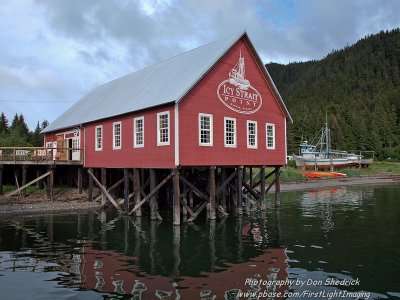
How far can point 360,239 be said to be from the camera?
55.6ft

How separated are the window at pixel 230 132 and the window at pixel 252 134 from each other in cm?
133

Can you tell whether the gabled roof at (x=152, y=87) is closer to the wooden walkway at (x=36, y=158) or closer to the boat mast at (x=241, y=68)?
the boat mast at (x=241, y=68)

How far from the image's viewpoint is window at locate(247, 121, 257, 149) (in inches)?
924

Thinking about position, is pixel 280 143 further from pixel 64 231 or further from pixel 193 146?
pixel 64 231

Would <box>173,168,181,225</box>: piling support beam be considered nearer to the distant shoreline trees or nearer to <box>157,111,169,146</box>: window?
<box>157,111,169,146</box>: window

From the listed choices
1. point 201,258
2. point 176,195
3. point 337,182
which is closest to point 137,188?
point 176,195

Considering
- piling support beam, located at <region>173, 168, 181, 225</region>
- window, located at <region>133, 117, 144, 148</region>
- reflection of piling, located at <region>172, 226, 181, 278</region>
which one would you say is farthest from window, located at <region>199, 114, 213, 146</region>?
reflection of piling, located at <region>172, 226, 181, 278</region>

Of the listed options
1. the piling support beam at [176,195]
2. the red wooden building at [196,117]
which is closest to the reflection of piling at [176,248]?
the piling support beam at [176,195]

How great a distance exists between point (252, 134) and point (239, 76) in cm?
358

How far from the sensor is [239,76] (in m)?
22.8

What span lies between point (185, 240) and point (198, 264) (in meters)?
3.82

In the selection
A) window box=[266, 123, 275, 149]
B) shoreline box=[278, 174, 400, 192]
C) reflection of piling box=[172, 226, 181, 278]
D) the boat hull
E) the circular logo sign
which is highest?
the circular logo sign

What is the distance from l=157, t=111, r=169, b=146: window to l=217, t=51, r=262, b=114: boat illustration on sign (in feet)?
10.9

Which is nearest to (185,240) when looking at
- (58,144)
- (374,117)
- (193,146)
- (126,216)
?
(193,146)
